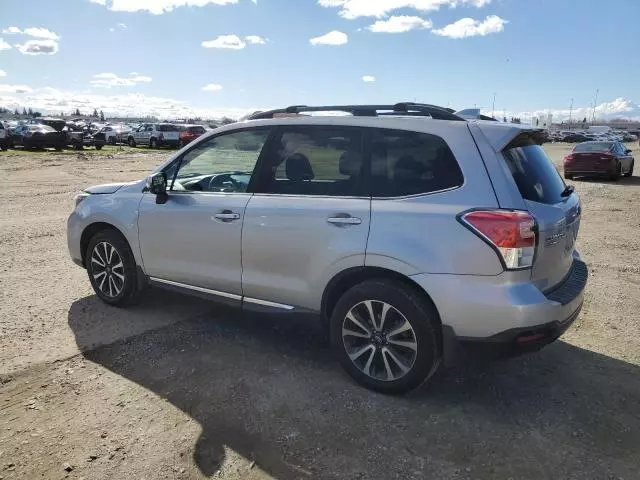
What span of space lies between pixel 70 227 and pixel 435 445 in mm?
4095

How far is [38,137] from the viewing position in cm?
3055

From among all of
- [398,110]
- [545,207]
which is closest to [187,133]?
[398,110]

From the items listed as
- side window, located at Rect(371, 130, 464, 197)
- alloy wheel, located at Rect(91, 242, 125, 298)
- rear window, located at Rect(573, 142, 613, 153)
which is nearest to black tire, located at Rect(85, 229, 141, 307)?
alloy wheel, located at Rect(91, 242, 125, 298)

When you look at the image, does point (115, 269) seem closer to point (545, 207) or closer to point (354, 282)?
point (354, 282)

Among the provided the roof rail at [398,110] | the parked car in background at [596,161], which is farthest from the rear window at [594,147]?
the roof rail at [398,110]

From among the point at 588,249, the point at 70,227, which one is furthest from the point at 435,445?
the point at 588,249

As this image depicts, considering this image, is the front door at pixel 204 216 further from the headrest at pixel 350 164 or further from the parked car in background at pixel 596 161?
the parked car in background at pixel 596 161

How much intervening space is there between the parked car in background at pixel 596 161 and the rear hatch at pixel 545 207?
17.6 metres

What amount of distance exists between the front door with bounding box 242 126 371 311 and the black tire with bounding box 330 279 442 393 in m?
0.22

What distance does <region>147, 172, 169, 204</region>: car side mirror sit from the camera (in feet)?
14.8

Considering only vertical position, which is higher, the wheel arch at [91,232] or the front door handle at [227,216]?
the front door handle at [227,216]

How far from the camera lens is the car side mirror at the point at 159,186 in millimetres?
4500

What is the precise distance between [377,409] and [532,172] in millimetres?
1845

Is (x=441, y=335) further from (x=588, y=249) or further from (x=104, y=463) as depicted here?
(x=588, y=249)
